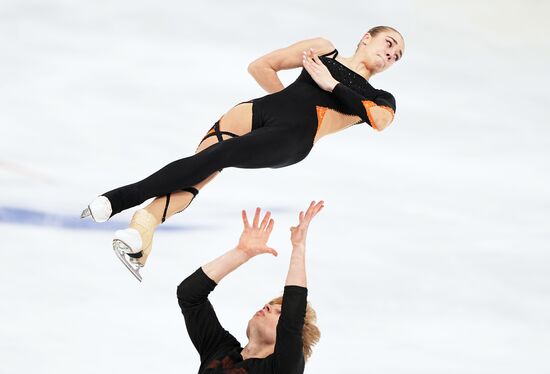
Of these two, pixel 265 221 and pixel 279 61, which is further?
pixel 279 61

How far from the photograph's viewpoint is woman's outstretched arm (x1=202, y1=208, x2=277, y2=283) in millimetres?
3787

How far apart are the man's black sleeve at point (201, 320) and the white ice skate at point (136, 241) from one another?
41 centimetres

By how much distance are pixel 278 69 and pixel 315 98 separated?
1.24ft

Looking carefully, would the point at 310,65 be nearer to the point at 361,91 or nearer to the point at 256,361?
the point at 361,91

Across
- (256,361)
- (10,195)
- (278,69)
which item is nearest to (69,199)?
(10,195)

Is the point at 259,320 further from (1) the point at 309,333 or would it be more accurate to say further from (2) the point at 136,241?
(2) the point at 136,241

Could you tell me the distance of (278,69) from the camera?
13.9 ft

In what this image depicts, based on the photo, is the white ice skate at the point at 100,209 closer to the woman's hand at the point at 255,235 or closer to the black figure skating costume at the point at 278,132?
the black figure skating costume at the point at 278,132

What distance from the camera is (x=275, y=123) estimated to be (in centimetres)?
386

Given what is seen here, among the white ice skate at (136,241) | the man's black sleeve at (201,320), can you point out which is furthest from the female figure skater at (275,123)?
the man's black sleeve at (201,320)

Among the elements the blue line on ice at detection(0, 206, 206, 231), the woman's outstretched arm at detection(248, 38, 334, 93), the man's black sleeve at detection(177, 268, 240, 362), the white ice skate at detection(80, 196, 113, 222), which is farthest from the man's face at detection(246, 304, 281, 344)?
the blue line on ice at detection(0, 206, 206, 231)

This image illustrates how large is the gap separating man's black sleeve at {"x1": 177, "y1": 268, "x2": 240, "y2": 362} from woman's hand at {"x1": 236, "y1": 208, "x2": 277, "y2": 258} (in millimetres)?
242

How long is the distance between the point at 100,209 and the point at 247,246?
740mm

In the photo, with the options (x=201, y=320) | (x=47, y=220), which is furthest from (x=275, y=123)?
(x=47, y=220)
